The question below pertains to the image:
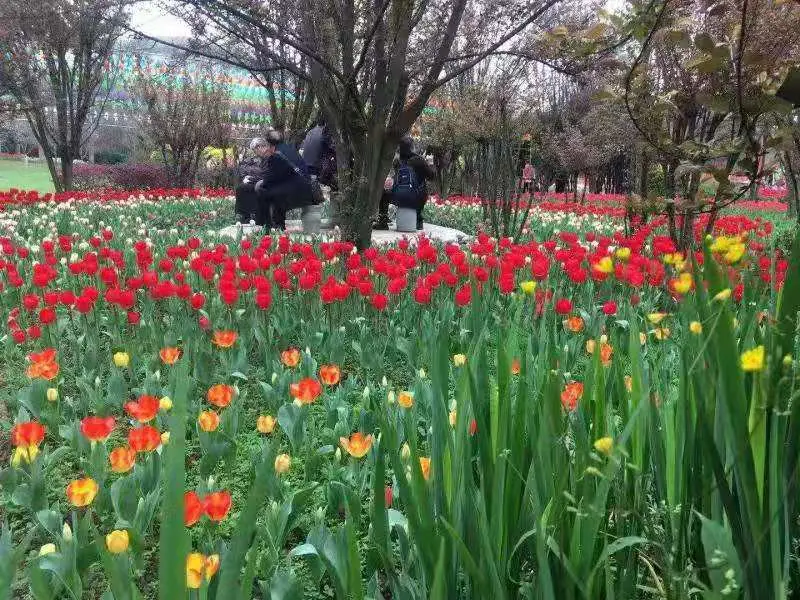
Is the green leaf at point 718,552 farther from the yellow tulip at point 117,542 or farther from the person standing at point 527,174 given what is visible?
the person standing at point 527,174

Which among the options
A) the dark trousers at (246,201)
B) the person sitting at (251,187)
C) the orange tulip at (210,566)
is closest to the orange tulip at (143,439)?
the orange tulip at (210,566)

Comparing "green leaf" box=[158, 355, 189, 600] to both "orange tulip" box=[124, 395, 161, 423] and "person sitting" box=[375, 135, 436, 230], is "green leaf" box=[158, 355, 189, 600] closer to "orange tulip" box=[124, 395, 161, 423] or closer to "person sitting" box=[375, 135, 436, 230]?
"orange tulip" box=[124, 395, 161, 423]

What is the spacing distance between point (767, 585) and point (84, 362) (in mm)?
2853

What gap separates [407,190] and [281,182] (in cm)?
183

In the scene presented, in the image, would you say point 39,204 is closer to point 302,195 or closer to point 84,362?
point 302,195

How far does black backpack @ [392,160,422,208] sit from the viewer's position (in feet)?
34.2

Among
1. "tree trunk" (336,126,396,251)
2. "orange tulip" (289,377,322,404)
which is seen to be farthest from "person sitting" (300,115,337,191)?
"orange tulip" (289,377,322,404)

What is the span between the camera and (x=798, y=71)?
1.93m

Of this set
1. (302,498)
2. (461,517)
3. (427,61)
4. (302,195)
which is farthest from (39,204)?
(461,517)

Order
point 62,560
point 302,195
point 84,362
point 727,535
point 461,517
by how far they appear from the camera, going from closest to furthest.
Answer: point 727,535 → point 461,517 → point 62,560 → point 84,362 → point 302,195

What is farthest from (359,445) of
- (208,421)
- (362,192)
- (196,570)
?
(362,192)

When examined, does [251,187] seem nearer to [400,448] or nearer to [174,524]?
[400,448]

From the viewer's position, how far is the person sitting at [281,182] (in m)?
9.34

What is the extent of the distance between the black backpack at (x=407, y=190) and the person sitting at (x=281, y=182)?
132 centimetres
